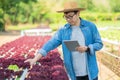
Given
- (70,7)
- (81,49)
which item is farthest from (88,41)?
(70,7)

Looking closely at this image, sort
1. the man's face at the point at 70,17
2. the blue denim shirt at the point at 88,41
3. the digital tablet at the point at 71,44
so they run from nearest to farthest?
1. the digital tablet at the point at 71,44
2. the man's face at the point at 70,17
3. the blue denim shirt at the point at 88,41

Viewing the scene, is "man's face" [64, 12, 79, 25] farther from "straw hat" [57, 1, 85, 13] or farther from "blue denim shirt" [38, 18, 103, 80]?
"blue denim shirt" [38, 18, 103, 80]

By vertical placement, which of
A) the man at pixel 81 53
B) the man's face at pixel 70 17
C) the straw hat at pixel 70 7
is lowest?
the man at pixel 81 53

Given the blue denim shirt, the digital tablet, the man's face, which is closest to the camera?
the digital tablet

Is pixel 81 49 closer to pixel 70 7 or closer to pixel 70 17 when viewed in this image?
pixel 70 17

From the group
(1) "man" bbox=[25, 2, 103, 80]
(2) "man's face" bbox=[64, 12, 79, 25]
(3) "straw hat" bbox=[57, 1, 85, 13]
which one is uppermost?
(3) "straw hat" bbox=[57, 1, 85, 13]

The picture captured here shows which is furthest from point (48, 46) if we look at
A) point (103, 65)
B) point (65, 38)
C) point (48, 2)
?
point (48, 2)

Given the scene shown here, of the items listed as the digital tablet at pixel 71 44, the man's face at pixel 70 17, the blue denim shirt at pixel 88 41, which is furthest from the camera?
the blue denim shirt at pixel 88 41

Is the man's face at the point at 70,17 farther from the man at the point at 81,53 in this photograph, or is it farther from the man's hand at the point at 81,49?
the man's hand at the point at 81,49

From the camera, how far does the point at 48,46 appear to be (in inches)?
207

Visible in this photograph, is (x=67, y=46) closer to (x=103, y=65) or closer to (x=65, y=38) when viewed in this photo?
(x=65, y=38)

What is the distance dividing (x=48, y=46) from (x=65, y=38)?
0.26m

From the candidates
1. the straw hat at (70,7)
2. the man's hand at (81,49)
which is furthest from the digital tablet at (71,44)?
the straw hat at (70,7)

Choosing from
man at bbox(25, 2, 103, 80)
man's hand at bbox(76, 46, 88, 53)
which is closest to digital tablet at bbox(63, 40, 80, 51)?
man's hand at bbox(76, 46, 88, 53)
